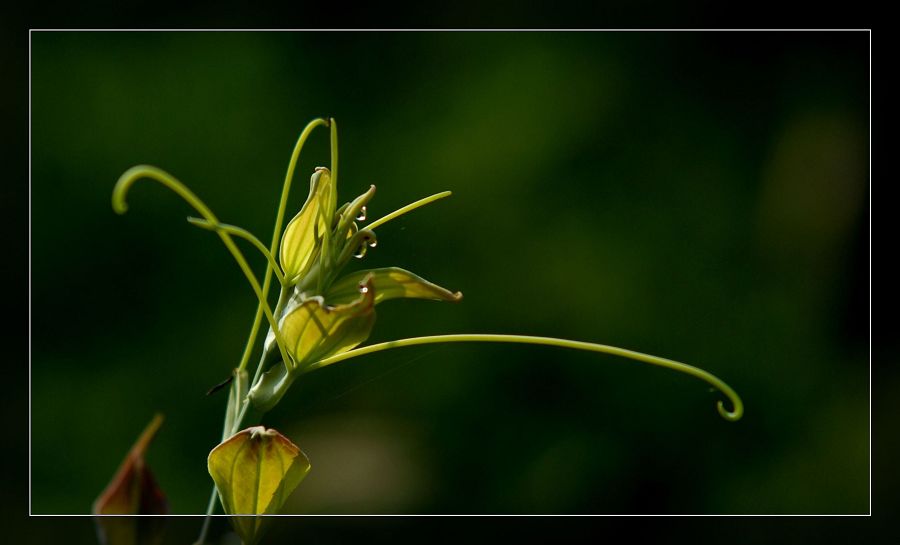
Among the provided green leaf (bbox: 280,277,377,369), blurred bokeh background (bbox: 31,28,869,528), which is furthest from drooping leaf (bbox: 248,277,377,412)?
blurred bokeh background (bbox: 31,28,869,528)

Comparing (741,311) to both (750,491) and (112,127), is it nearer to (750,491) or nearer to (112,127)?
(750,491)

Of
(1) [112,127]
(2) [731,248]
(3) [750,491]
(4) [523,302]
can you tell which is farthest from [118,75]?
(3) [750,491]

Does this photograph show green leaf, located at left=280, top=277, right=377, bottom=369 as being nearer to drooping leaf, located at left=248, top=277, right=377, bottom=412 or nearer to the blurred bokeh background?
drooping leaf, located at left=248, top=277, right=377, bottom=412

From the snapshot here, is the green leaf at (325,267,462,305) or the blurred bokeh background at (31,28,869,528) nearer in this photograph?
the green leaf at (325,267,462,305)

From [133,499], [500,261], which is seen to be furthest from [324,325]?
[500,261]

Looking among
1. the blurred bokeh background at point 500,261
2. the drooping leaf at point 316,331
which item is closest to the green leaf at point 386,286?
the drooping leaf at point 316,331

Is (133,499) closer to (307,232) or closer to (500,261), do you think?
(307,232)

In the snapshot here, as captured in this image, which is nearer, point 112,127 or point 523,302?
point 112,127
